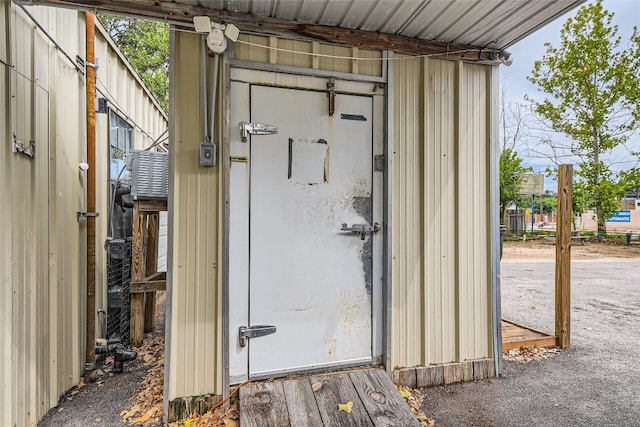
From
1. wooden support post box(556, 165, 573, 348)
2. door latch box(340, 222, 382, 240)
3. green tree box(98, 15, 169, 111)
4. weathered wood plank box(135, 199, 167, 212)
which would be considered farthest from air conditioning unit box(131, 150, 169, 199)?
green tree box(98, 15, 169, 111)

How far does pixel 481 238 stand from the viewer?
9.19 ft

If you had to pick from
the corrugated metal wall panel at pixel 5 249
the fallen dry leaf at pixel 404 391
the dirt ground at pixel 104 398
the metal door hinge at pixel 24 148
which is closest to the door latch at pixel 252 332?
the dirt ground at pixel 104 398

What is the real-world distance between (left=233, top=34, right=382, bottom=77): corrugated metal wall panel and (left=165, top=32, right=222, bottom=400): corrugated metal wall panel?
0.33m

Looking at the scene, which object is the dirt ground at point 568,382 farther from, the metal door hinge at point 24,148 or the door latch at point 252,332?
the metal door hinge at point 24,148

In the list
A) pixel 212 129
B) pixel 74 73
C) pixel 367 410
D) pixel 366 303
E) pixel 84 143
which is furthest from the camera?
pixel 84 143

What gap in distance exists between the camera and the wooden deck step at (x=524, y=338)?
3.29 m

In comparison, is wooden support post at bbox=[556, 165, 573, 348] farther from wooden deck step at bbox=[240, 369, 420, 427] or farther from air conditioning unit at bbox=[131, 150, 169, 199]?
air conditioning unit at bbox=[131, 150, 169, 199]

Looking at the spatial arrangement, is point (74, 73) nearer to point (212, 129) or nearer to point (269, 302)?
point (212, 129)

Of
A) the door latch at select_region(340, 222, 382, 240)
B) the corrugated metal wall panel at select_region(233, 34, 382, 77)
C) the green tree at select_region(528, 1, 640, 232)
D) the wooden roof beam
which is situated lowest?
the door latch at select_region(340, 222, 382, 240)

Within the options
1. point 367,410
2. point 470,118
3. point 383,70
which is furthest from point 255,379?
point 470,118

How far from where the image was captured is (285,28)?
7.47ft

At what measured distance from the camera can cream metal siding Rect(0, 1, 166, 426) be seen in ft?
5.90

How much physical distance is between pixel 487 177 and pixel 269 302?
6.67 ft

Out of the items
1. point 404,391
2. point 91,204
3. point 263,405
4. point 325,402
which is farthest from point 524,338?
point 91,204
